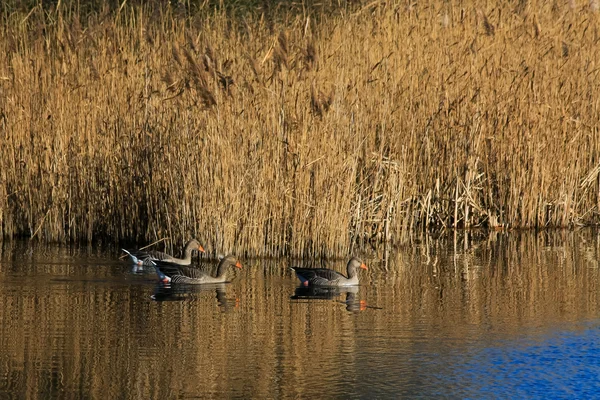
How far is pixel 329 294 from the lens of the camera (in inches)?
430

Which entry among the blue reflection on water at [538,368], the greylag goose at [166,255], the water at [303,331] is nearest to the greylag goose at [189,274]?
the water at [303,331]

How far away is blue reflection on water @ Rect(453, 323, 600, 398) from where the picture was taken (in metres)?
7.33

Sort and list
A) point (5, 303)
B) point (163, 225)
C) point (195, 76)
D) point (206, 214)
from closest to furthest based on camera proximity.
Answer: point (5, 303), point (195, 76), point (206, 214), point (163, 225)

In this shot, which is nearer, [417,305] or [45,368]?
[45,368]

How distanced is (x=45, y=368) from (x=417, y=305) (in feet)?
12.0

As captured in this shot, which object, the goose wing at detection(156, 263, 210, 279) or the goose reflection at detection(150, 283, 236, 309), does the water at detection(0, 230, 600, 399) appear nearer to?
the goose reflection at detection(150, 283, 236, 309)

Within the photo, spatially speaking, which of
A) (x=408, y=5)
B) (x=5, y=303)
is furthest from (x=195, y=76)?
(x=408, y=5)

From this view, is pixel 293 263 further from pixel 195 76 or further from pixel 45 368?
pixel 45 368

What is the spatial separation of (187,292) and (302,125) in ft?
8.35

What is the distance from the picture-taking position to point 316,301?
34.6 feet

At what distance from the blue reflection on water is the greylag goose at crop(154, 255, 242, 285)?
352cm

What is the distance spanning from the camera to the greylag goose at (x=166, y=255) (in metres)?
12.1

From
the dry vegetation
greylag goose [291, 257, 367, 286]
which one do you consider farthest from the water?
the dry vegetation

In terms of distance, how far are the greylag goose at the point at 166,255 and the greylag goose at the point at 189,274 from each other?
1.81 feet
